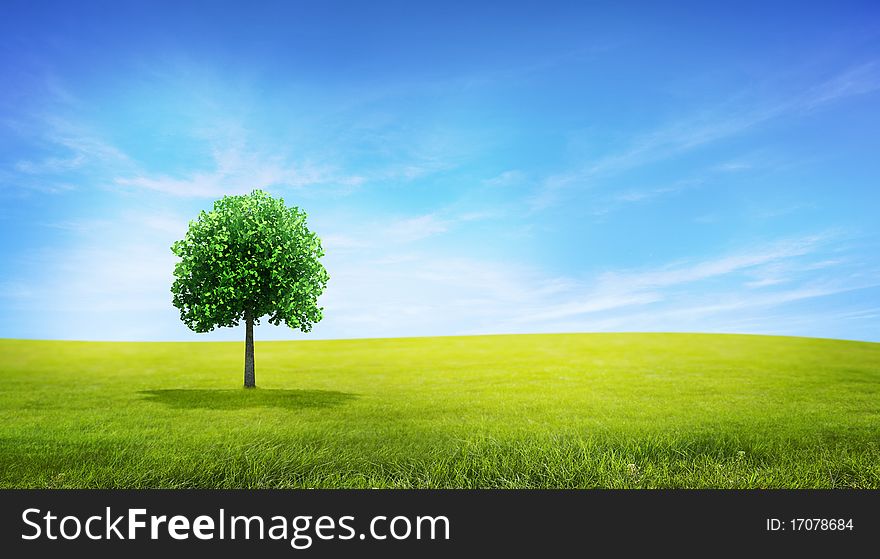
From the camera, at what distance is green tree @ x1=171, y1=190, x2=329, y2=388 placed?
24.2m

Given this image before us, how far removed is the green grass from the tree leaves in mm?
3471

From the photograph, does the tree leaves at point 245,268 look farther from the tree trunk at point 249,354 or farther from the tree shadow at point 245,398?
the tree shadow at point 245,398

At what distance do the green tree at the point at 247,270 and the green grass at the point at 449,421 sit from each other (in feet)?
10.8

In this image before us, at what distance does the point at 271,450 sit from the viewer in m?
8.59

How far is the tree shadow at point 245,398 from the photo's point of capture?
63.2 feet

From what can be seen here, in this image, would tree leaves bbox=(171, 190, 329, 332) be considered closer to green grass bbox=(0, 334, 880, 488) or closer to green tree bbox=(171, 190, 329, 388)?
green tree bbox=(171, 190, 329, 388)

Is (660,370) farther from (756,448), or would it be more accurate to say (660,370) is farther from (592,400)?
(756,448)

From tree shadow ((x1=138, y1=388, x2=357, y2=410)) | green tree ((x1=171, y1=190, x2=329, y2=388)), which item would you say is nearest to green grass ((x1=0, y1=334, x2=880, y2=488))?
tree shadow ((x1=138, y1=388, x2=357, y2=410))

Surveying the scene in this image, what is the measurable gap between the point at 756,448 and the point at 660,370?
69.6 feet

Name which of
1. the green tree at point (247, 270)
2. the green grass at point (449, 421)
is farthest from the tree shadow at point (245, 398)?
the green tree at point (247, 270)

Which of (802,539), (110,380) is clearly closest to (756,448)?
(802,539)

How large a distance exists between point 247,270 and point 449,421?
13746mm

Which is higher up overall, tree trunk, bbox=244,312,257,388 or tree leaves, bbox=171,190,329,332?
tree leaves, bbox=171,190,329,332

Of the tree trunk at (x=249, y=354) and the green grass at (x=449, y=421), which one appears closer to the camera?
the green grass at (x=449, y=421)
